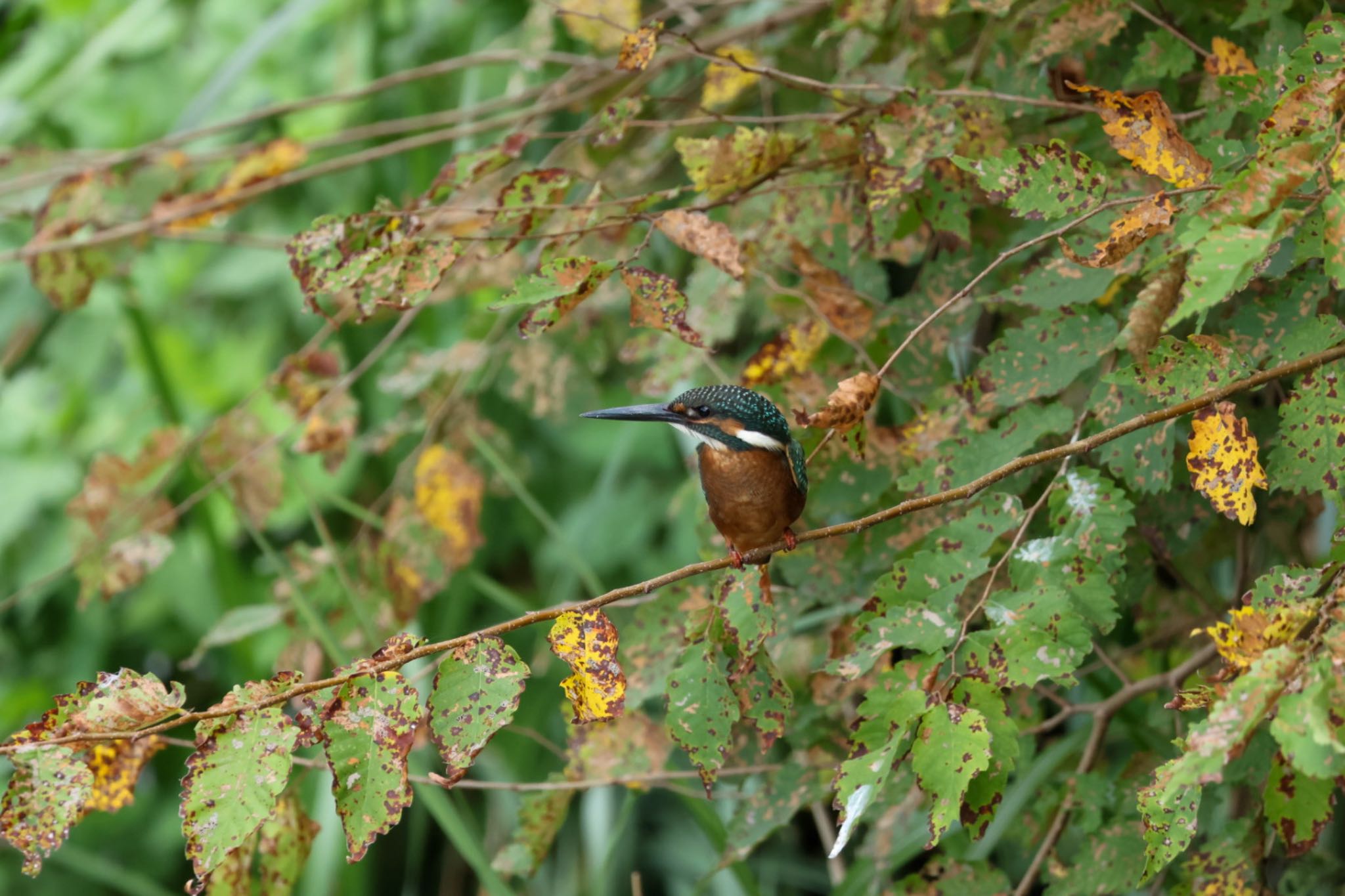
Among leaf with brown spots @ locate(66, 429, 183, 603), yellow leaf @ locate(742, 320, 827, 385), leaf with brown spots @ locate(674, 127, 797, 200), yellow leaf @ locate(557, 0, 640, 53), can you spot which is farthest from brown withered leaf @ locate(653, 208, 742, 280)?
leaf with brown spots @ locate(66, 429, 183, 603)

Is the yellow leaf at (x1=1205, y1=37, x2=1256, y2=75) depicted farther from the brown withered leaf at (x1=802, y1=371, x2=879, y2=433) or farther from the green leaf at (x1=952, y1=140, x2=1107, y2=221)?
the brown withered leaf at (x1=802, y1=371, x2=879, y2=433)

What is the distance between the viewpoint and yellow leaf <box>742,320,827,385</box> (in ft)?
5.41

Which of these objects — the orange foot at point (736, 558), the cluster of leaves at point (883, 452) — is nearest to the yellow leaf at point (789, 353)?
the cluster of leaves at point (883, 452)

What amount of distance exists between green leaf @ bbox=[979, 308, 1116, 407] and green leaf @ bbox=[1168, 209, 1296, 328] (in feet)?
1.48

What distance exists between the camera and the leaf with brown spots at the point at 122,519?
6.72ft

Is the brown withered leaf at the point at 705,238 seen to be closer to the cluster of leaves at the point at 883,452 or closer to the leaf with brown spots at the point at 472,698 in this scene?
the cluster of leaves at the point at 883,452

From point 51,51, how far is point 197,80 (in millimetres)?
380

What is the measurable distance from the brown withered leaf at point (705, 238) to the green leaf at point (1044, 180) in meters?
0.32

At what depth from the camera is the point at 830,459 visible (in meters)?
1.57

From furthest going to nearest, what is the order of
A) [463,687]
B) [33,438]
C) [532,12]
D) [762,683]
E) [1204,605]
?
[33,438], [532,12], [1204,605], [762,683], [463,687]

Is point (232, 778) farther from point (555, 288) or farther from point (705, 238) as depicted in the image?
point (705, 238)

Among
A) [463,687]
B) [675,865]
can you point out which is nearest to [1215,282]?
[463,687]

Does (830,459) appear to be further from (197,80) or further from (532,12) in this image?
(197,80)

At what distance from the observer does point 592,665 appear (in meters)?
1.02
